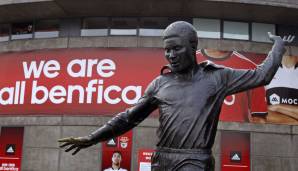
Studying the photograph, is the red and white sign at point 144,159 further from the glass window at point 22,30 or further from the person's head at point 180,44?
the person's head at point 180,44

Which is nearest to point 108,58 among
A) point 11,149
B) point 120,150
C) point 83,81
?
point 83,81

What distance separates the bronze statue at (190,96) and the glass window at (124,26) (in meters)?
17.0

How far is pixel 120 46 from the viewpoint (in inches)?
805

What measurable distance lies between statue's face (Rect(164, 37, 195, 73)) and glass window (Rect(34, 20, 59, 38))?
18.3 m

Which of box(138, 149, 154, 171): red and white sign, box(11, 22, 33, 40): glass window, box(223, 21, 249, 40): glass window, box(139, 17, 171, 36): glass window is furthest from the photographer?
box(11, 22, 33, 40): glass window

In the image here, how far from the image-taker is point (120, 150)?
1905cm

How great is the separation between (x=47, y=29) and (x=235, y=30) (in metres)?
8.14

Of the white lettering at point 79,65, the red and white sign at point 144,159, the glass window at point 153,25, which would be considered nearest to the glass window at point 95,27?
the white lettering at point 79,65

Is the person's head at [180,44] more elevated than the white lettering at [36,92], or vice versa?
the white lettering at [36,92]

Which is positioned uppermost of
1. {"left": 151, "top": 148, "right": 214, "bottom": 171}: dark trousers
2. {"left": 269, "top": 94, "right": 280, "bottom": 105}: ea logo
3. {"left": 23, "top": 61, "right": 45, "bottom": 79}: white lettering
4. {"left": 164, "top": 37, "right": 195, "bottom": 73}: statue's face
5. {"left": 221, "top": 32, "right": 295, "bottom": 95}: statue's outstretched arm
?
{"left": 23, "top": 61, "right": 45, "bottom": 79}: white lettering

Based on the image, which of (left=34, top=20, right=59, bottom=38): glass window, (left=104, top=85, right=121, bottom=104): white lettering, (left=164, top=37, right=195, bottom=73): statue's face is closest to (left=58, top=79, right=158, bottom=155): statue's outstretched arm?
(left=164, top=37, right=195, bottom=73): statue's face

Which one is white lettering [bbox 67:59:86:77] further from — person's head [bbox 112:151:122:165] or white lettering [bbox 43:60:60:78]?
person's head [bbox 112:151:122:165]

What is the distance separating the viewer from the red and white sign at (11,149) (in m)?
19.9

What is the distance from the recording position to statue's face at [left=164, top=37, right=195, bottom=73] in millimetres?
3787
